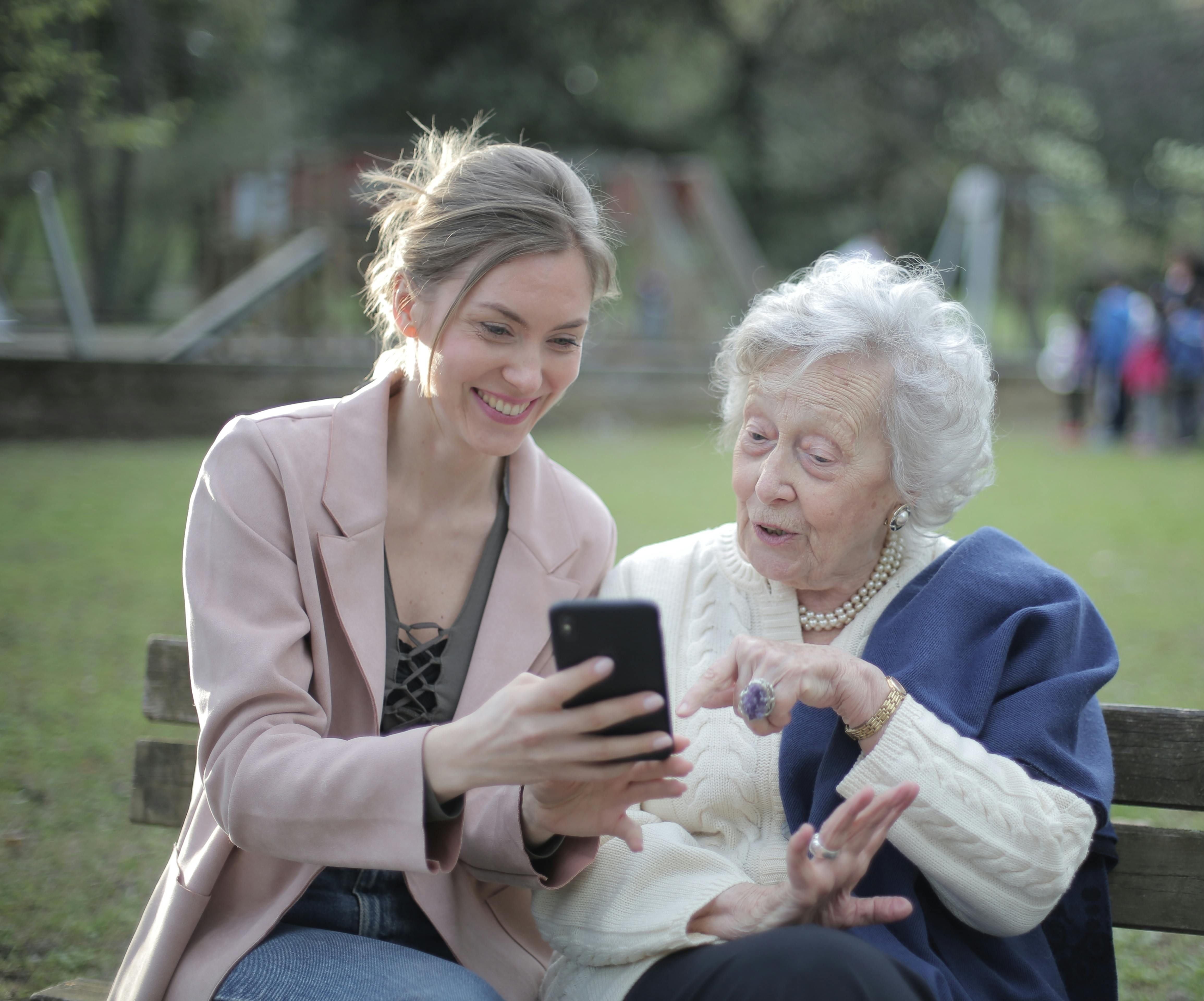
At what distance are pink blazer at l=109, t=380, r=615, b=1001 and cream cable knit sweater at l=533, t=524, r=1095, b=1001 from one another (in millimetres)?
124

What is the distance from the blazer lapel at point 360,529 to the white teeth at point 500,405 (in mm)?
232

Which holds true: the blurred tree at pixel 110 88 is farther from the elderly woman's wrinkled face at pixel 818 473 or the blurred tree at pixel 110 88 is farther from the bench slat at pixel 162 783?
the elderly woman's wrinkled face at pixel 818 473

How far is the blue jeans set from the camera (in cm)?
212

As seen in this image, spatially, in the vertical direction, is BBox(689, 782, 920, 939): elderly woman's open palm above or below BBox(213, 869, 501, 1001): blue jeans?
above

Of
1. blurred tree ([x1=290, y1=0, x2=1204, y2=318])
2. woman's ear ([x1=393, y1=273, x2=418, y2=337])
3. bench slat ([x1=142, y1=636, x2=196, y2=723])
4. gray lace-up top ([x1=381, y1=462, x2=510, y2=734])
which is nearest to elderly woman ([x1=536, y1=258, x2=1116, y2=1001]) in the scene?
gray lace-up top ([x1=381, y1=462, x2=510, y2=734])

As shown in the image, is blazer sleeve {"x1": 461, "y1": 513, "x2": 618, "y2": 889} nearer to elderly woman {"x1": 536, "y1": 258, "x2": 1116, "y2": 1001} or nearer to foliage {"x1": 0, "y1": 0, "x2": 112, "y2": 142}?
elderly woman {"x1": 536, "y1": 258, "x2": 1116, "y2": 1001}

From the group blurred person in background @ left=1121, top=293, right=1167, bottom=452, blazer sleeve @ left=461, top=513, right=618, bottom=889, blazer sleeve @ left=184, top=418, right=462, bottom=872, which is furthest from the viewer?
blurred person in background @ left=1121, top=293, right=1167, bottom=452

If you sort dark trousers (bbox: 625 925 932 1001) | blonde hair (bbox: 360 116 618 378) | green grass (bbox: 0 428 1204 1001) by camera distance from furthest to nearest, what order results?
1. green grass (bbox: 0 428 1204 1001)
2. blonde hair (bbox: 360 116 618 378)
3. dark trousers (bbox: 625 925 932 1001)

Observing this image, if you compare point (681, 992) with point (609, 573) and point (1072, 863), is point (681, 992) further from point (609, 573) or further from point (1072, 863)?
point (609, 573)

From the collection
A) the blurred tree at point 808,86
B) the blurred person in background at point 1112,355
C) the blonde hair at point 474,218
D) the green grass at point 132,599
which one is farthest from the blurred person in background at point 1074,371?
the blonde hair at point 474,218

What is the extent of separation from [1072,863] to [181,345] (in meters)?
12.1

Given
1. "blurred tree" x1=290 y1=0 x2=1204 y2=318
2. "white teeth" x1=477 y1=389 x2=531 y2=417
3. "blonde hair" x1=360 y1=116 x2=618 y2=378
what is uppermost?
"blurred tree" x1=290 y1=0 x2=1204 y2=318

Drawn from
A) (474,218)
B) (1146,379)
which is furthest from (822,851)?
(1146,379)

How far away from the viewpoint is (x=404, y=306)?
8.59 feet
